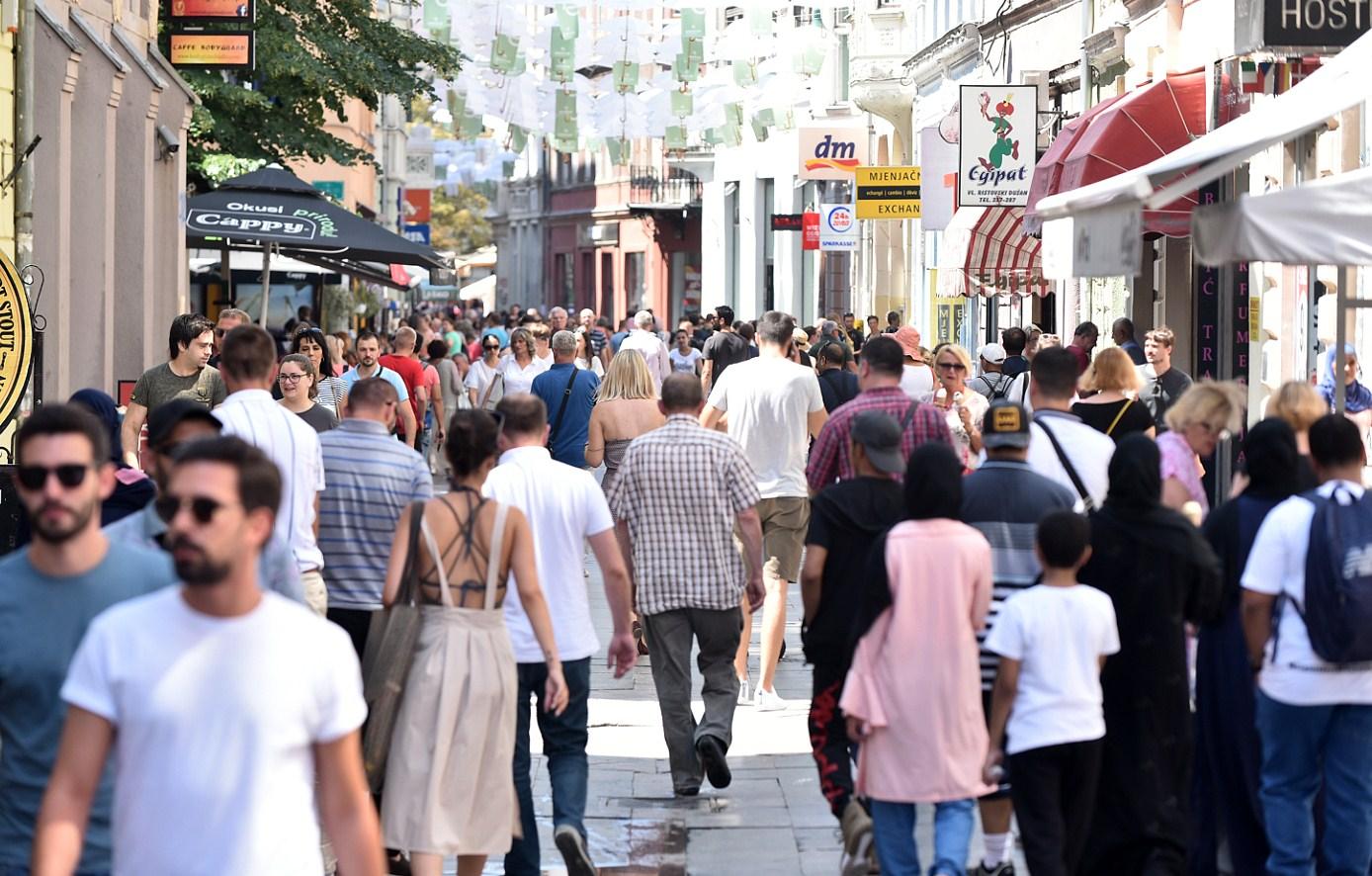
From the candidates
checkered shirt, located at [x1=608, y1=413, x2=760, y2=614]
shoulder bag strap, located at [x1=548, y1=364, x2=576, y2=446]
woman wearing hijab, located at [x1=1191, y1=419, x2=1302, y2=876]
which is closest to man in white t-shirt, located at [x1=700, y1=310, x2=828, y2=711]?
checkered shirt, located at [x1=608, y1=413, x2=760, y2=614]

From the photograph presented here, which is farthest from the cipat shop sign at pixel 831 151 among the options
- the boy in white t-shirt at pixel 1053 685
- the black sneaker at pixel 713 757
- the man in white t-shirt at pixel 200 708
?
the man in white t-shirt at pixel 200 708

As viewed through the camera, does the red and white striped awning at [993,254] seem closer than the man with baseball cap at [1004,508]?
No

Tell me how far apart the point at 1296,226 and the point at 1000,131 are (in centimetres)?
1648

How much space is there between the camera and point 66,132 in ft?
55.9

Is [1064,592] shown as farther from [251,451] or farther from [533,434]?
[251,451]

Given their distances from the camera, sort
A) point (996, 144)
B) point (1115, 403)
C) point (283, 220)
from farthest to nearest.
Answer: point (996, 144), point (283, 220), point (1115, 403)

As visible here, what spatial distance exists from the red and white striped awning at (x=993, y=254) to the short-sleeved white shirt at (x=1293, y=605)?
19211mm

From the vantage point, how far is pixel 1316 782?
24.0 feet

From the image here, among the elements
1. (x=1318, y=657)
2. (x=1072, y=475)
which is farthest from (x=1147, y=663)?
(x=1072, y=475)

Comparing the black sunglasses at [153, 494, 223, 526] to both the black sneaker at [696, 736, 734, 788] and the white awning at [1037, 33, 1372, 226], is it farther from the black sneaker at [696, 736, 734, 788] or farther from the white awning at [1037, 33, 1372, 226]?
the black sneaker at [696, 736, 734, 788]

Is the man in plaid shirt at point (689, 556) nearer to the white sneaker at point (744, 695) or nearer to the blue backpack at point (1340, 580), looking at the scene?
the white sneaker at point (744, 695)

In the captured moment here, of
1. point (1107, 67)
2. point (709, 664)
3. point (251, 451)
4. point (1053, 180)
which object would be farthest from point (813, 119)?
point (251, 451)

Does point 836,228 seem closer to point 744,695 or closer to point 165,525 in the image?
point 744,695

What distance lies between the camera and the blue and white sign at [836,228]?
36969 millimetres
